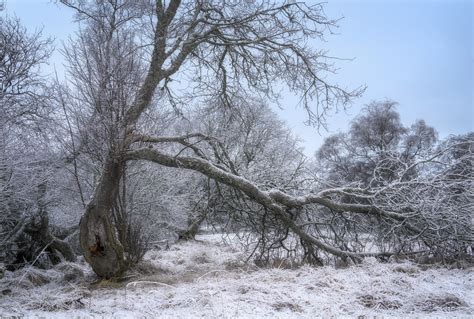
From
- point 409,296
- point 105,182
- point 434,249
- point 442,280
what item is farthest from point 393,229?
point 105,182

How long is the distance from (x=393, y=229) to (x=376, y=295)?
2733 mm

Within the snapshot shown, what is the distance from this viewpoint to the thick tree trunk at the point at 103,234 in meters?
6.59

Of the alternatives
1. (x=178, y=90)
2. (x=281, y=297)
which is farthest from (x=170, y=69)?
(x=281, y=297)

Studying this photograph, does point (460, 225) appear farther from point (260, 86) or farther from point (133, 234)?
point (133, 234)

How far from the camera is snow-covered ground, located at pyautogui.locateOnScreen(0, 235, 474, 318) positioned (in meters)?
4.04

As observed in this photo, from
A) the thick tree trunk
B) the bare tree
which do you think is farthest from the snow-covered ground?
the bare tree

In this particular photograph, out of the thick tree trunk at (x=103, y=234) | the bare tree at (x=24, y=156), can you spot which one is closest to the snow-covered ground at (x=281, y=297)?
the thick tree trunk at (x=103, y=234)

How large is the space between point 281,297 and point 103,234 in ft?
11.4

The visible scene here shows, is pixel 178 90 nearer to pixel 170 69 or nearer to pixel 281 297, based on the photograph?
pixel 170 69

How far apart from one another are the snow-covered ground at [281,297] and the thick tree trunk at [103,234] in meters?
0.42

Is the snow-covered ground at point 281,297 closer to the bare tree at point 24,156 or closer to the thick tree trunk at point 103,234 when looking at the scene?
the thick tree trunk at point 103,234

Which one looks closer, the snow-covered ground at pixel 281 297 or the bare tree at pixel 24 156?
the snow-covered ground at pixel 281 297

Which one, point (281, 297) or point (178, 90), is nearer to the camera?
point (281, 297)

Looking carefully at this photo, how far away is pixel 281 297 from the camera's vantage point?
4359 mm
